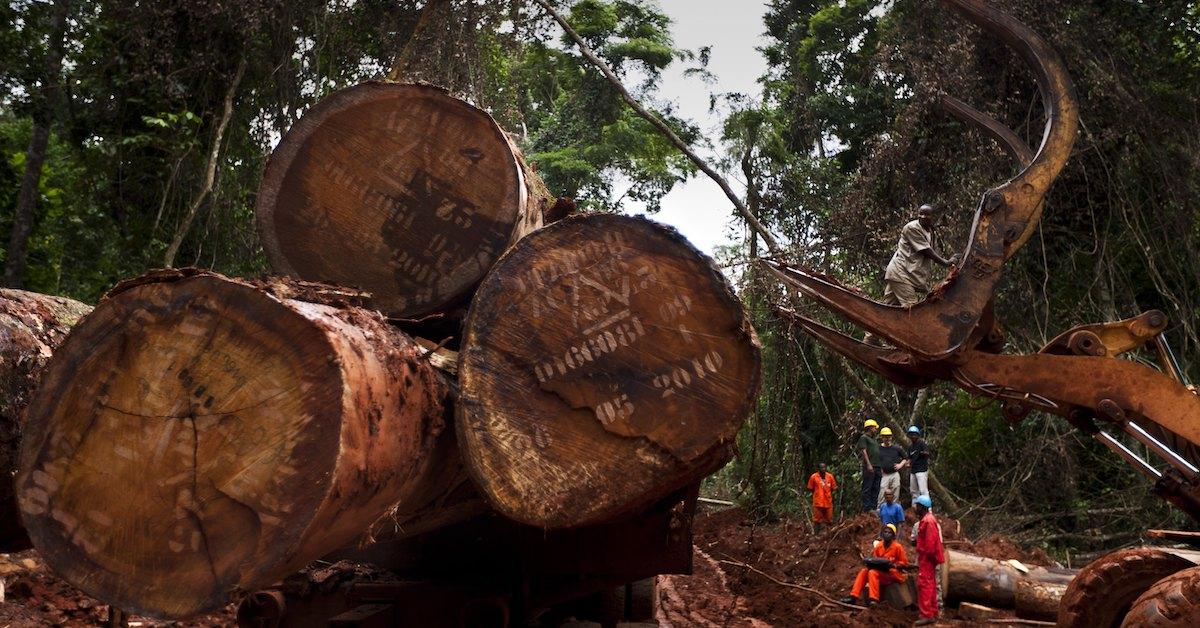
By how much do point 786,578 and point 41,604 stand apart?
311 inches

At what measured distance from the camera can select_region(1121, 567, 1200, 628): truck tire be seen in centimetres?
482

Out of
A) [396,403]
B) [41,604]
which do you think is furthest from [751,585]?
[396,403]

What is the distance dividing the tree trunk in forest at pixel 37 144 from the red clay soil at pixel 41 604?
20.0 ft

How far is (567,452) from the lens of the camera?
3.42m

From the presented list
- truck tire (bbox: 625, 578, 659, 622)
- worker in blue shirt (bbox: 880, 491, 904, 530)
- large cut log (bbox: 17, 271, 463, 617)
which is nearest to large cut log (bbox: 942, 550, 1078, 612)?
worker in blue shirt (bbox: 880, 491, 904, 530)

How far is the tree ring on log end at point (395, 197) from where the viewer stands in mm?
4621

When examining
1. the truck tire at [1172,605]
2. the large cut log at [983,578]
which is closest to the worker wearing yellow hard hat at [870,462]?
the large cut log at [983,578]

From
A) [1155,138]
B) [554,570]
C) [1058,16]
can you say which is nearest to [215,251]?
[554,570]

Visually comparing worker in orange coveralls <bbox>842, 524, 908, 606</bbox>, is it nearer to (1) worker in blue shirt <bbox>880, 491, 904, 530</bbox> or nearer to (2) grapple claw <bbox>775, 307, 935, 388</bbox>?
(1) worker in blue shirt <bbox>880, 491, 904, 530</bbox>

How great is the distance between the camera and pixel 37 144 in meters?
12.1

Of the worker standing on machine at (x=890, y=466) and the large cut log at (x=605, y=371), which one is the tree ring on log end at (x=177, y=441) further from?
the worker standing on machine at (x=890, y=466)

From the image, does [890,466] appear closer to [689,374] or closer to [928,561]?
[928,561]

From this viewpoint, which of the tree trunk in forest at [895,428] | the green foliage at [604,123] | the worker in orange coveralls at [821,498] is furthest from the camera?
the green foliage at [604,123]

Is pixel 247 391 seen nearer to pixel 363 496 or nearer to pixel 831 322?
pixel 363 496
